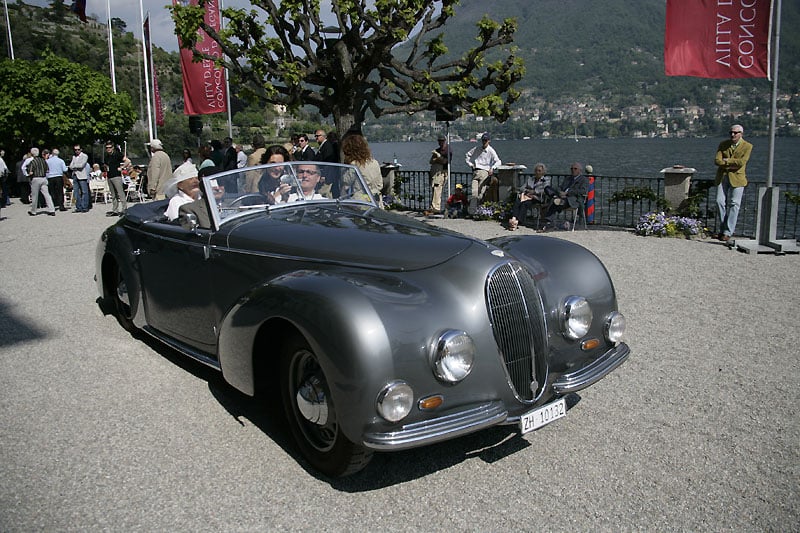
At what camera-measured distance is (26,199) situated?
2408 cm

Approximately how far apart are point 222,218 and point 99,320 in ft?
11.0

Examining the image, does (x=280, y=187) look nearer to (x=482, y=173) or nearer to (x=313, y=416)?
(x=313, y=416)

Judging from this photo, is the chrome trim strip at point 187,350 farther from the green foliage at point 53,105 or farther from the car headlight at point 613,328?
the green foliage at point 53,105

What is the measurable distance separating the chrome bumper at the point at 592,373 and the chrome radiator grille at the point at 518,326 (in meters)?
0.15

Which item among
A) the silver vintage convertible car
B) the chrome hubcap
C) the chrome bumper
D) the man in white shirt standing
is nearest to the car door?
the silver vintage convertible car

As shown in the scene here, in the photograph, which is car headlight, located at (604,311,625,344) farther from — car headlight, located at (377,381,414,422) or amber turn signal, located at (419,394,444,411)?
car headlight, located at (377,381,414,422)

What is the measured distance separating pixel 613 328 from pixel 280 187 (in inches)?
110

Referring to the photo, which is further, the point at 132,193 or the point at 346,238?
the point at 132,193

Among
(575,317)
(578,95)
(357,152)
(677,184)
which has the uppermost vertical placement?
(578,95)

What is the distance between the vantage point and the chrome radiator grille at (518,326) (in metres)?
3.67

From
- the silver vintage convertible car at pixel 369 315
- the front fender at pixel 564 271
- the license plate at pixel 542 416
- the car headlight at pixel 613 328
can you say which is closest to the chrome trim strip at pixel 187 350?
the silver vintage convertible car at pixel 369 315

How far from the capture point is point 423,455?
4086mm

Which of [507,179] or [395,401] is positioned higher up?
[507,179]

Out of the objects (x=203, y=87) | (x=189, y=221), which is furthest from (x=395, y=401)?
(x=203, y=87)
